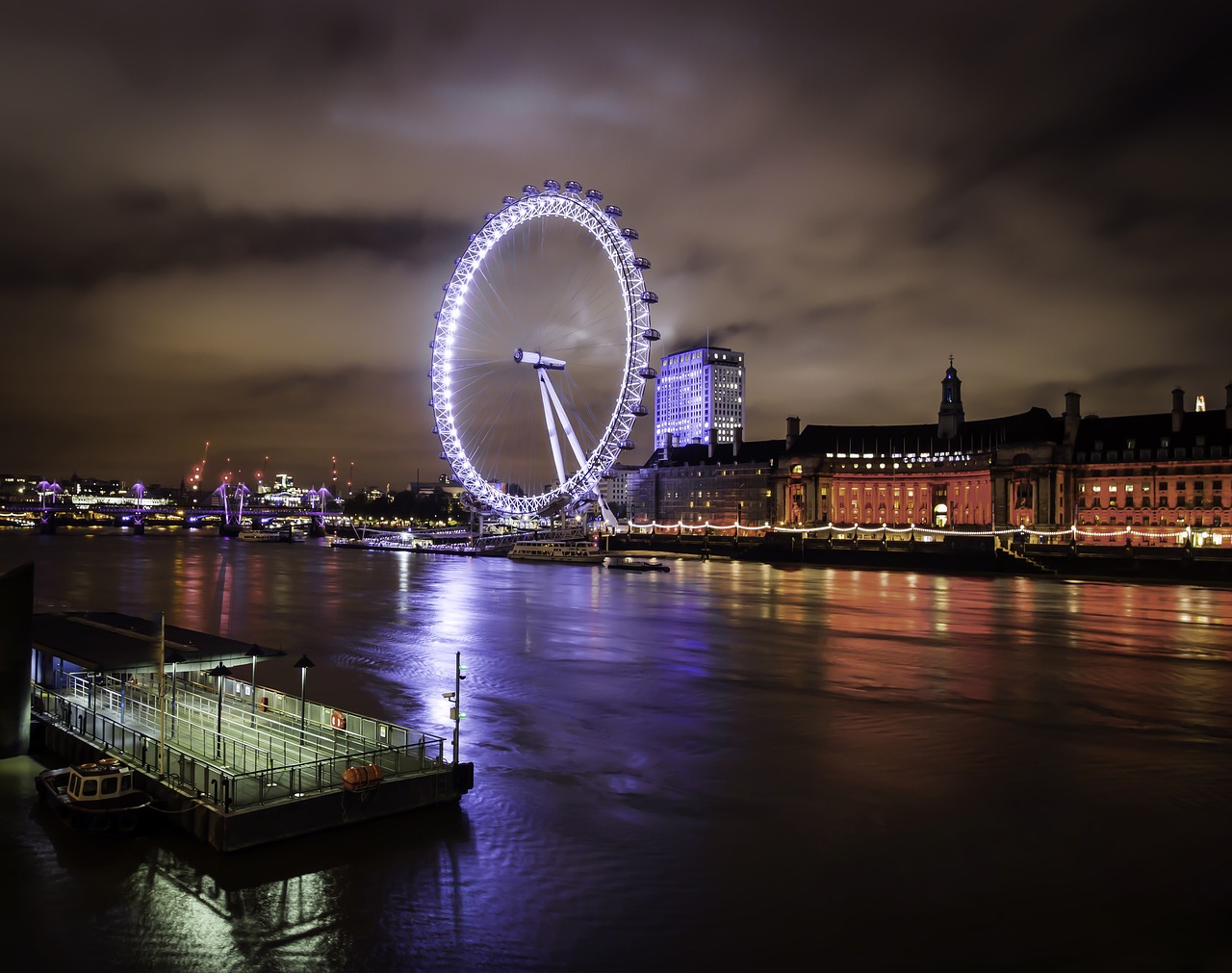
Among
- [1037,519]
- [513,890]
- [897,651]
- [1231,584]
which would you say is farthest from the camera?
[1037,519]

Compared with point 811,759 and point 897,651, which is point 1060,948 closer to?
point 811,759

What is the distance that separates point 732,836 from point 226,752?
8639 millimetres

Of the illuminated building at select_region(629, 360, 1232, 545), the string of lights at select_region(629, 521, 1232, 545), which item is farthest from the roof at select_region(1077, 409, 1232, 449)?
the string of lights at select_region(629, 521, 1232, 545)

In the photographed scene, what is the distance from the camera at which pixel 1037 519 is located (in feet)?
376

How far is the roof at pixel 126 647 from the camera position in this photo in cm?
1877

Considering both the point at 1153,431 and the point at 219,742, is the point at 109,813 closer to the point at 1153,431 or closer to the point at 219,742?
the point at 219,742

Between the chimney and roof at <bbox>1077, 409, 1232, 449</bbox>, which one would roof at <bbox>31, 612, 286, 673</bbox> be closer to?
roof at <bbox>1077, 409, 1232, 449</bbox>

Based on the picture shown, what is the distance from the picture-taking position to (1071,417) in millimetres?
116938

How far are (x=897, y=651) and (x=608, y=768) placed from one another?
19989mm

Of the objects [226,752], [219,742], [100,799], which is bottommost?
[100,799]

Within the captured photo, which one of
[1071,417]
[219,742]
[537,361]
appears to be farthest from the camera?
[1071,417]

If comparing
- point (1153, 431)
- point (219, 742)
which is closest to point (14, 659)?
point (219, 742)

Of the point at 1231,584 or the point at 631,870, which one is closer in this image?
the point at 631,870

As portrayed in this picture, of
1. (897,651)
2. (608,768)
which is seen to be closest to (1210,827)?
(608,768)
